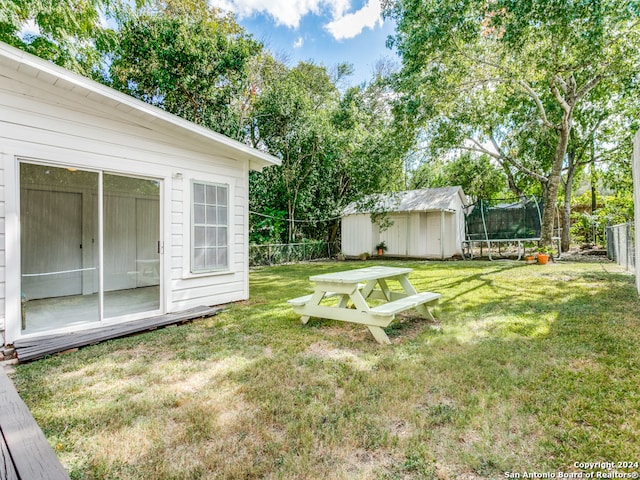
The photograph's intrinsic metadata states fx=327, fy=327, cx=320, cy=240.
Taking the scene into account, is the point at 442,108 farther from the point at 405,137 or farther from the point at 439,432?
the point at 439,432

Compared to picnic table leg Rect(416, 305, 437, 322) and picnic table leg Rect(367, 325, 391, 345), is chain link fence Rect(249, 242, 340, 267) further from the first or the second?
picnic table leg Rect(367, 325, 391, 345)

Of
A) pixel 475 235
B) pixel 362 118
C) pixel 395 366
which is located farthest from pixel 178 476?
pixel 362 118

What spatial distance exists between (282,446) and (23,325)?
393 cm

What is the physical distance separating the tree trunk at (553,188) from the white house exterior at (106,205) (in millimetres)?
9597

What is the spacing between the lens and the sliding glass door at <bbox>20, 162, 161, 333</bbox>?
597cm

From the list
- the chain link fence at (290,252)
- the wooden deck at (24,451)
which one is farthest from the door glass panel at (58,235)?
the chain link fence at (290,252)

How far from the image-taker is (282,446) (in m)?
1.86

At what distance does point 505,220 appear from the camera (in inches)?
470

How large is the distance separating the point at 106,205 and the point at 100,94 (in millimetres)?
4009

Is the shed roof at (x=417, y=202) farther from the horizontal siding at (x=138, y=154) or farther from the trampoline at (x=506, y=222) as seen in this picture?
the horizontal siding at (x=138, y=154)

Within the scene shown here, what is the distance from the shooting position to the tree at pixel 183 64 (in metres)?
10.8

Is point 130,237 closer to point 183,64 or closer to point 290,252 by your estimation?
point 290,252

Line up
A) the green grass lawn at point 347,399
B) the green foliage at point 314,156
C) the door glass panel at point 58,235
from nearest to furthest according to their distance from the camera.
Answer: the green grass lawn at point 347,399
the door glass panel at point 58,235
the green foliage at point 314,156

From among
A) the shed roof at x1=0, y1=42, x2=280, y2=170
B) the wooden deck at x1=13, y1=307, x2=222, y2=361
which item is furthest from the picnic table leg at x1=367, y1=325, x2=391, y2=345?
the shed roof at x1=0, y1=42, x2=280, y2=170
